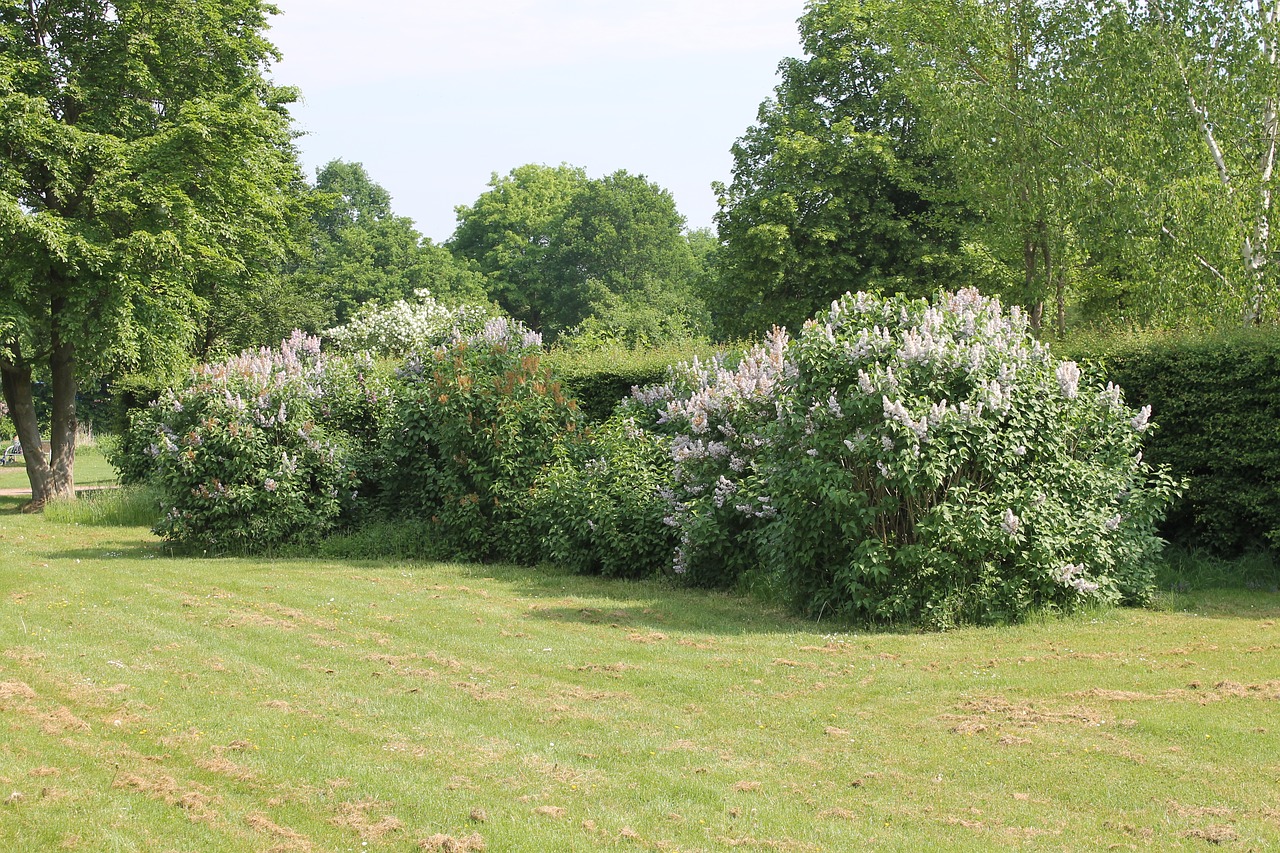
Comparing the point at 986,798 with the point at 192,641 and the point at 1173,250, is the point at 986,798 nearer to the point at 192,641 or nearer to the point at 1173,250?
the point at 192,641

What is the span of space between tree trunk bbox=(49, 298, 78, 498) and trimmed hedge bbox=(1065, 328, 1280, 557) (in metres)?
20.8

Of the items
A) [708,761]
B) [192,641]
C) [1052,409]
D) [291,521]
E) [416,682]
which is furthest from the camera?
[291,521]

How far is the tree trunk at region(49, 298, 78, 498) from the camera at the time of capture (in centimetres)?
2327

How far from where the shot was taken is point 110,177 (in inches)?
827

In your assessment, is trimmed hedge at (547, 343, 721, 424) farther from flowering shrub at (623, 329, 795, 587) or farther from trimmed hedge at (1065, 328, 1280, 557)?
trimmed hedge at (1065, 328, 1280, 557)

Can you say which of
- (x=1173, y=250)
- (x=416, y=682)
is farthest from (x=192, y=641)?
(x=1173, y=250)

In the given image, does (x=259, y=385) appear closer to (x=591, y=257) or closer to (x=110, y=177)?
(x=110, y=177)

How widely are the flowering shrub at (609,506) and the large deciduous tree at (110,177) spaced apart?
11564 mm

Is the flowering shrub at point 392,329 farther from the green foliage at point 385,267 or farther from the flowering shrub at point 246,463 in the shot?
the green foliage at point 385,267

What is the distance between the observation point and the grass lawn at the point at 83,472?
34031 mm

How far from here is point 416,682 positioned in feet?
25.5

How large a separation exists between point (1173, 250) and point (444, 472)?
10684 millimetres

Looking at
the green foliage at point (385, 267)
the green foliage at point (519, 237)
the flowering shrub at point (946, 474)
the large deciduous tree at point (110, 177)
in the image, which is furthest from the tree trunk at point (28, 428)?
the green foliage at point (519, 237)

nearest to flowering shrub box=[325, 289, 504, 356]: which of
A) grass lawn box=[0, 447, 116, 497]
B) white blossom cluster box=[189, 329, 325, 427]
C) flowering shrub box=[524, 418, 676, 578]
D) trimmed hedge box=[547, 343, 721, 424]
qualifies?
grass lawn box=[0, 447, 116, 497]
